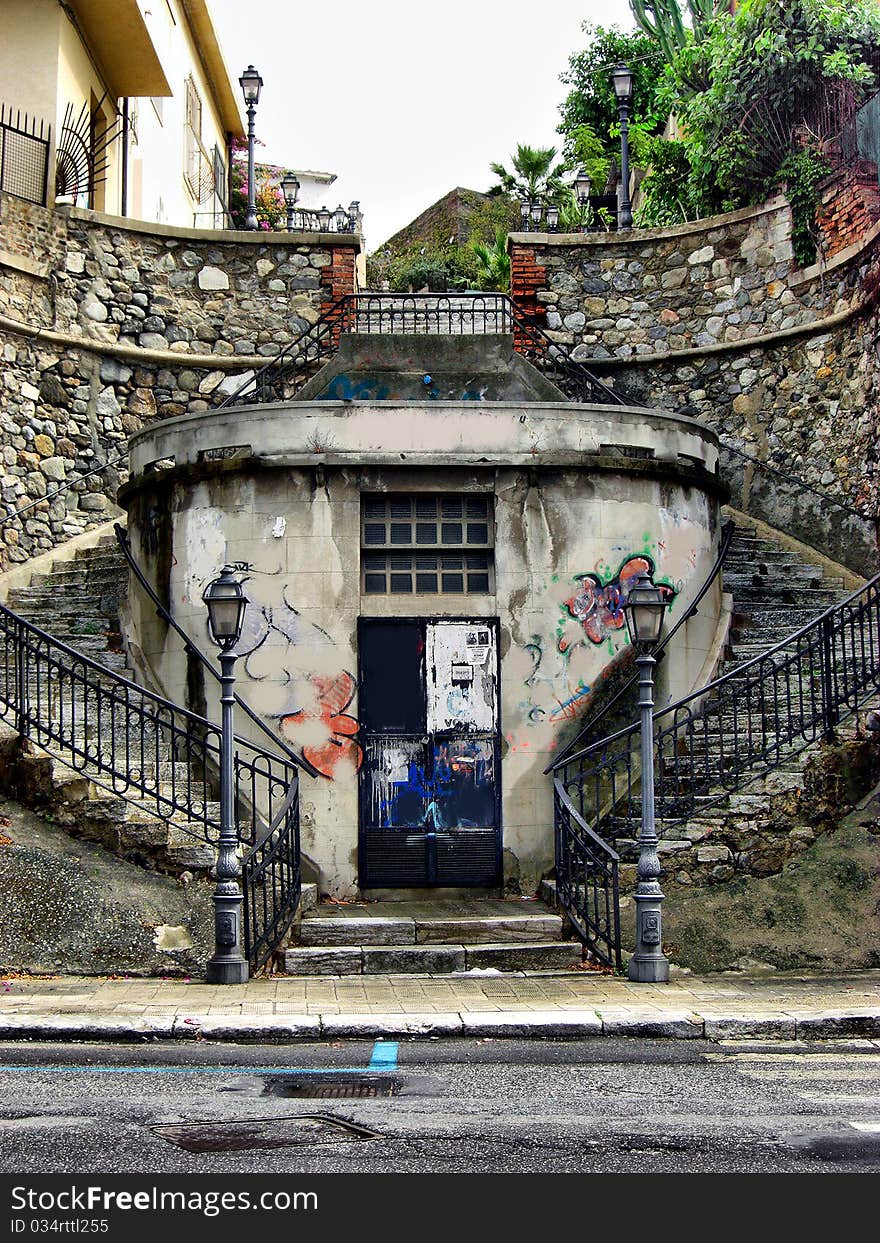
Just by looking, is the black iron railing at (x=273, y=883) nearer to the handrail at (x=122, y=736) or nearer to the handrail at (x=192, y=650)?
the handrail at (x=122, y=736)

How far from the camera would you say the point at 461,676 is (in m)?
15.4

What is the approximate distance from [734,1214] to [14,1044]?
5.64 m

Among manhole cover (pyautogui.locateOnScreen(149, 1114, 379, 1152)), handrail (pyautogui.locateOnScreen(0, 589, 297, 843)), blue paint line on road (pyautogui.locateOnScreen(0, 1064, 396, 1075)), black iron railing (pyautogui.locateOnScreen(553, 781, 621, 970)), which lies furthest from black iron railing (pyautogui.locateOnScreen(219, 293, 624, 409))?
manhole cover (pyautogui.locateOnScreen(149, 1114, 379, 1152))

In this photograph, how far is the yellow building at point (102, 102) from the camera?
76.4 ft

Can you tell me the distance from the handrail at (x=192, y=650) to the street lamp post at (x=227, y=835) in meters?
1.70

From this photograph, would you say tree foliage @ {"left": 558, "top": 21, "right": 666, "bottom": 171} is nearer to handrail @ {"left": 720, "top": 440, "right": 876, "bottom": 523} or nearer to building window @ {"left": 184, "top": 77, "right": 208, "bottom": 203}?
building window @ {"left": 184, "top": 77, "right": 208, "bottom": 203}

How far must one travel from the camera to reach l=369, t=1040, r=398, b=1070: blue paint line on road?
29.4 feet

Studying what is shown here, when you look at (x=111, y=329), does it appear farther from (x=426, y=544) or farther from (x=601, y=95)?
(x=601, y=95)

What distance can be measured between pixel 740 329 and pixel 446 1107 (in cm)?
1713

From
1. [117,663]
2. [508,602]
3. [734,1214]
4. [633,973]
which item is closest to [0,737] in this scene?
[117,663]

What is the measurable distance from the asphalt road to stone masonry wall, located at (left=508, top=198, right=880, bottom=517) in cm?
1222

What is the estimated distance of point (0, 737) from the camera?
14469 millimetres

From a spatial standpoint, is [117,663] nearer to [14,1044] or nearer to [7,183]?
[14,1044]

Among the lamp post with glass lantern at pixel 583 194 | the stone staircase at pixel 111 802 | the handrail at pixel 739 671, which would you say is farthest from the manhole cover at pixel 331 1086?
the lamp post with glass lantern at pixel 583 194
